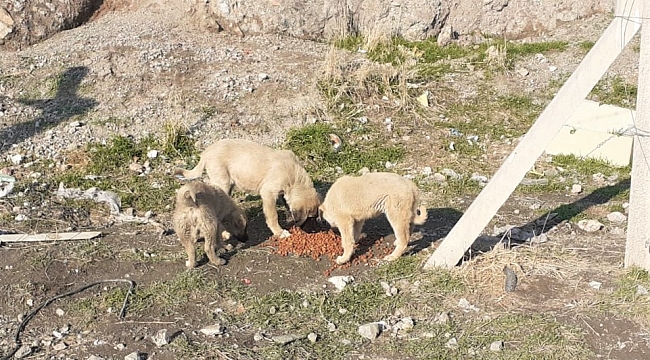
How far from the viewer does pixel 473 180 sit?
33.4 ft

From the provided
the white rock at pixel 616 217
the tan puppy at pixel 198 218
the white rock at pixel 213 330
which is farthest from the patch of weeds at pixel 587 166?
the white rock at pixel 213 330

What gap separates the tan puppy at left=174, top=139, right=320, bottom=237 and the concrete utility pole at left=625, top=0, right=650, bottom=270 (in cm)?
320

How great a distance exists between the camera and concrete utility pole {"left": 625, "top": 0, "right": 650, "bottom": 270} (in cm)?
692

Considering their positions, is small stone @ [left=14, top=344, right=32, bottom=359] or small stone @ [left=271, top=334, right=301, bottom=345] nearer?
small stone @ [left=14, top=344, right=32, bottom=359]

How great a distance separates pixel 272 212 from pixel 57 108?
15.5 feet

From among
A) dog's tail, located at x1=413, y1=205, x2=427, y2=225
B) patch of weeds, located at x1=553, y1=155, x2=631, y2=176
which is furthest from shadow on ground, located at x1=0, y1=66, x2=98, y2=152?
patch of weeds, located at x1=553, y1=155, x2=631, y2=176

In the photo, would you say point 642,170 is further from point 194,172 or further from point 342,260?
point 194,172

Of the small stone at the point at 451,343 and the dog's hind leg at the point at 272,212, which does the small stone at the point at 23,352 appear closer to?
the dog's hind leg at the point at 272,212

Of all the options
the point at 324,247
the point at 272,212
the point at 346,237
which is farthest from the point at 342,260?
the point at 272,212

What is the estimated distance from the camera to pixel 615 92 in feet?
41.3

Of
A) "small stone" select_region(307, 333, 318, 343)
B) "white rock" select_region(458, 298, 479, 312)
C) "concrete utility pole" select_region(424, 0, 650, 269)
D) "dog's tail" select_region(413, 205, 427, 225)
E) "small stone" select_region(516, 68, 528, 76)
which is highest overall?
"concrete utility pole" select_region(424, 0, 650, 269)

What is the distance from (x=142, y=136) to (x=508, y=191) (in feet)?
18.8

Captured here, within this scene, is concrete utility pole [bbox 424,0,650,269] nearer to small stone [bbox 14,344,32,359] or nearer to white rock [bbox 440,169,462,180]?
white rock [bbox 440,169,462,180]

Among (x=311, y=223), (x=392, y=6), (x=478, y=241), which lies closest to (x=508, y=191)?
(x=478, y=241)
